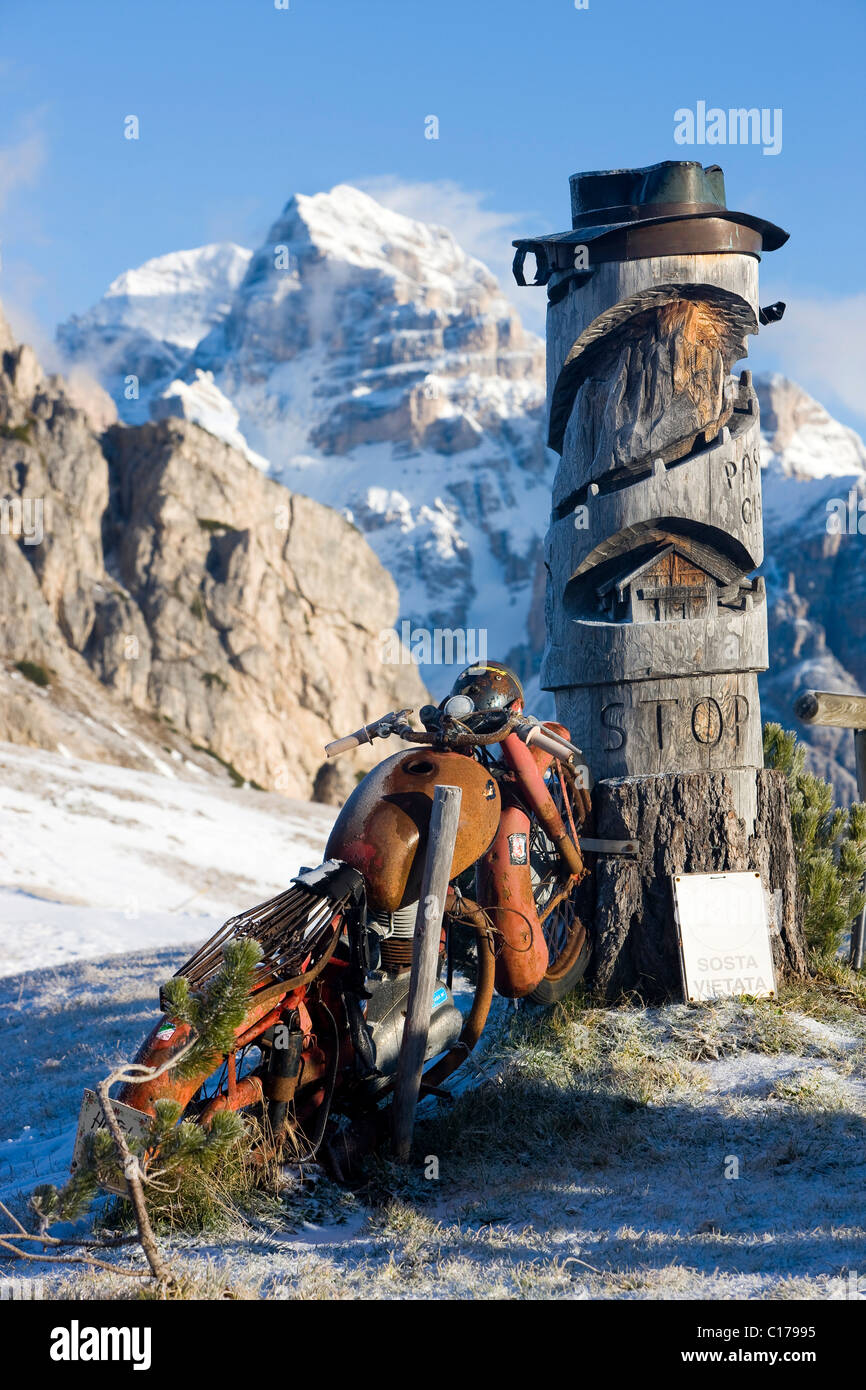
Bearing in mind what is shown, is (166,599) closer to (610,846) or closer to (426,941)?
(610,846)

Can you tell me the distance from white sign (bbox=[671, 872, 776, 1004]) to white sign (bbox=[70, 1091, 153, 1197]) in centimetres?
316

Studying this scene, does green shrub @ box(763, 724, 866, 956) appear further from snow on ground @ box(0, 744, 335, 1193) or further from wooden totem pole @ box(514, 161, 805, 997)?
snow on ground @ box(0, 744, 335, 1193)

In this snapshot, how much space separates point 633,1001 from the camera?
6719 mm

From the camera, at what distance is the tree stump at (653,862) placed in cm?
677

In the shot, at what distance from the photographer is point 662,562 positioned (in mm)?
7105

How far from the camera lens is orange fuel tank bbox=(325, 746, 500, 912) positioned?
5820 millimetres

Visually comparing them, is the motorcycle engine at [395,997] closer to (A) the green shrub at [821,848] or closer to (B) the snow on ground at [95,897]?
(B) the snow on ground at [95,897]

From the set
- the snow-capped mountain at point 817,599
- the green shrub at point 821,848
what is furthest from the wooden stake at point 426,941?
the snow-capped mountain at point 817,599

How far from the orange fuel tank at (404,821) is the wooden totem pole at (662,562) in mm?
1139

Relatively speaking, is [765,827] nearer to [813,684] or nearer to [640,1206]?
[640,1206]

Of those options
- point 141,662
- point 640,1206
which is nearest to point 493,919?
point 640,1206

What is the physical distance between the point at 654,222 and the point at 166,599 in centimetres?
6228

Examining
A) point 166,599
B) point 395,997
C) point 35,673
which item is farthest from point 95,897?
point 166,599

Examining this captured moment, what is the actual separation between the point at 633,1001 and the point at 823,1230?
2.21 m
